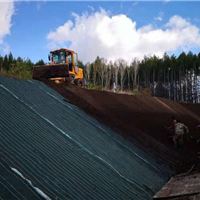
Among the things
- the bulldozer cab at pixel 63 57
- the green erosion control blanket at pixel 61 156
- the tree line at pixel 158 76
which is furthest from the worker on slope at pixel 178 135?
the tree line at pixel 158 76

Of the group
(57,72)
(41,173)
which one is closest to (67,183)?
(41,173)

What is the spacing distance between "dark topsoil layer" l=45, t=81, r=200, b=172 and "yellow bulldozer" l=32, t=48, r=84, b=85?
2.23m

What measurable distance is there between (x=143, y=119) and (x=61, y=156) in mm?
11299

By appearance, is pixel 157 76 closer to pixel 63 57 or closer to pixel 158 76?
pixel 158 76

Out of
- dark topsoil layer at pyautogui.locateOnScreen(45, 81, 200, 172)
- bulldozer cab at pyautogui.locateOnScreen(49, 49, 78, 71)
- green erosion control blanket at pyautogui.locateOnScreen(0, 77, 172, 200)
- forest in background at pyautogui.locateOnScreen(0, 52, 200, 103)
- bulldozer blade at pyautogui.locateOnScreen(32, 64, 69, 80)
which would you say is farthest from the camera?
forest in background at pyautogui.locateOnScreen(0, 52, 200, 103)

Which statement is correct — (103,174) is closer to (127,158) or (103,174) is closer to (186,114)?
(127,158)

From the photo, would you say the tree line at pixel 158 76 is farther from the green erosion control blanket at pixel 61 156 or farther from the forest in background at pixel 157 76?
the green erosion control blanket at pixel 61 156

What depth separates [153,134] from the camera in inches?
722

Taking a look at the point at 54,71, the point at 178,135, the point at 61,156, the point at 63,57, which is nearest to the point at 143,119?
the point at 178,135

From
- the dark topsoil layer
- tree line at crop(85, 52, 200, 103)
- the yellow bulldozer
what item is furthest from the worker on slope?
tree line at crop(85, 52, 200, 103)

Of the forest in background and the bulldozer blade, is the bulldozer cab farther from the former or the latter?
the forest in background

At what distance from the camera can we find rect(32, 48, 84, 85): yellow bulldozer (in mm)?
23078

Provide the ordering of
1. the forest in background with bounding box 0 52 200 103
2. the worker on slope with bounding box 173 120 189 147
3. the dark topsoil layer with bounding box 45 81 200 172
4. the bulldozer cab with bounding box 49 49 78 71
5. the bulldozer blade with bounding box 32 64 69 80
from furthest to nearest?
the forest in background with bounding box 0 52 200 103 < the bulldozer cab with bounding box 49 49 78 71 < the bulldozer blade with bounding box 32 64 69 80 < the worker on slope with bounding box 173 120 189 147 < the dark topsoil layer with bounding box 45 81 200 172

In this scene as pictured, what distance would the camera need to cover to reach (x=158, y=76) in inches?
3191
